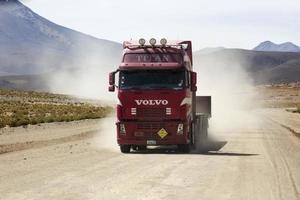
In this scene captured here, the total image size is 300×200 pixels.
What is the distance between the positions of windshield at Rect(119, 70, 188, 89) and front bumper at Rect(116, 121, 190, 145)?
4.25 feet

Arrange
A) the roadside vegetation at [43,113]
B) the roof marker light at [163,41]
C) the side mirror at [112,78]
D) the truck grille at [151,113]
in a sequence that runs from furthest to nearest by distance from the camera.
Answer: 1. the roadside vegetation at [43,113]
2. the roof marker light at [163,41]
3. the truck grille at [151,113]
4. the side mirror at [112,78]

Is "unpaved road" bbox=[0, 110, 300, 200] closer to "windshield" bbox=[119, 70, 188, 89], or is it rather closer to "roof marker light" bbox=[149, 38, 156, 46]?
"windshield" bbox=[119, 70, 188, 89]

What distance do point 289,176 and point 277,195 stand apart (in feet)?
10.9

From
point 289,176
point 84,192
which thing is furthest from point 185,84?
point 84,192

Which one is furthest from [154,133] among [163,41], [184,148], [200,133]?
[200,133]

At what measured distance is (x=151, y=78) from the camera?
71.9 ft

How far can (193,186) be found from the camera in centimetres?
1319

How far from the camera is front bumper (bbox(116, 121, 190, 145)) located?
71.7 ft

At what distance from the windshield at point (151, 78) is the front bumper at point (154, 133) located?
4.25ft

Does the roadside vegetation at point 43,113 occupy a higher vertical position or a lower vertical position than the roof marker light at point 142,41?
lower

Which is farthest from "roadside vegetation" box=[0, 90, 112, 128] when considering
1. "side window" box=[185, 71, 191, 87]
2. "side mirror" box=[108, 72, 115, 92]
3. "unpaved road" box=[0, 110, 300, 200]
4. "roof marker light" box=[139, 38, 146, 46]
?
"unpaved road" box=[0, 110, 300, 200]

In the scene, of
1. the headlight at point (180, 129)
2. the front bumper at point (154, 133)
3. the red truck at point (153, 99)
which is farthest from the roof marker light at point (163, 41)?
the headlight at point (180, 129)

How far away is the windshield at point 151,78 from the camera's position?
71.7ft

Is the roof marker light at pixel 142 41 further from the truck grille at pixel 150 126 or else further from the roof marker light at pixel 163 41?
the truck grille at pixel 150 126
